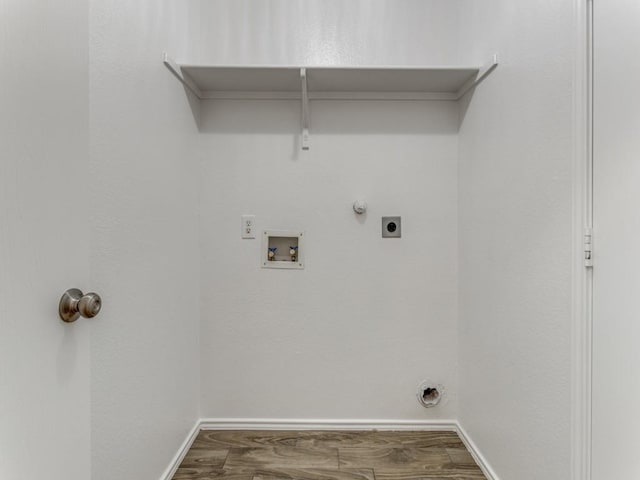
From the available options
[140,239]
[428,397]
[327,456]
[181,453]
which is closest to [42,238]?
[140,239]

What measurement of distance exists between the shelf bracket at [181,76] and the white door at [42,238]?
Answer: 2.43 ft

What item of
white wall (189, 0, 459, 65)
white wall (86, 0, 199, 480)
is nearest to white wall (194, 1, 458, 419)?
white wall (189, 0, 459, 65)

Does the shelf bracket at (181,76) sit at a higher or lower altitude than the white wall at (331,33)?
lower

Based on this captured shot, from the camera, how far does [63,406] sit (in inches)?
32.5

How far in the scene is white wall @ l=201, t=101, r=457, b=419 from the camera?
2096mm

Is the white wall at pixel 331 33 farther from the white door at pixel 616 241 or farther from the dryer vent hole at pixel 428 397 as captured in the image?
the dryer vent hole at pixel 428 397

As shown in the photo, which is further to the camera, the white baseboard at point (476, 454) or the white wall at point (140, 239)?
the white baseboard at point (476, 454)

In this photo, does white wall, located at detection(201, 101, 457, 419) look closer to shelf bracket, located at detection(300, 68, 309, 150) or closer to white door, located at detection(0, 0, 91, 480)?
shelf bracket, located at detection(300, 68, 309, 150)

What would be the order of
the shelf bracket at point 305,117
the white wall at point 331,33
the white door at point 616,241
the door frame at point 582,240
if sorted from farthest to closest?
the white wall at point 331,33, the shelf bracket at point 305,117, the door frame at point 582,240, the white door at point 616,241

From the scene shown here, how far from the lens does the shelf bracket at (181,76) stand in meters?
1.65

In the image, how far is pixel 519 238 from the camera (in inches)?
57.1

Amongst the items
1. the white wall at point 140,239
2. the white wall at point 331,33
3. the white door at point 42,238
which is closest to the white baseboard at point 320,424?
the white wall at point 140,239

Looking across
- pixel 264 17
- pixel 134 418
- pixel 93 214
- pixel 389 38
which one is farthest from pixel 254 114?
pixel 134 418

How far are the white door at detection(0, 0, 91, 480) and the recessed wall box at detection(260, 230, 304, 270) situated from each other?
1.21 m
